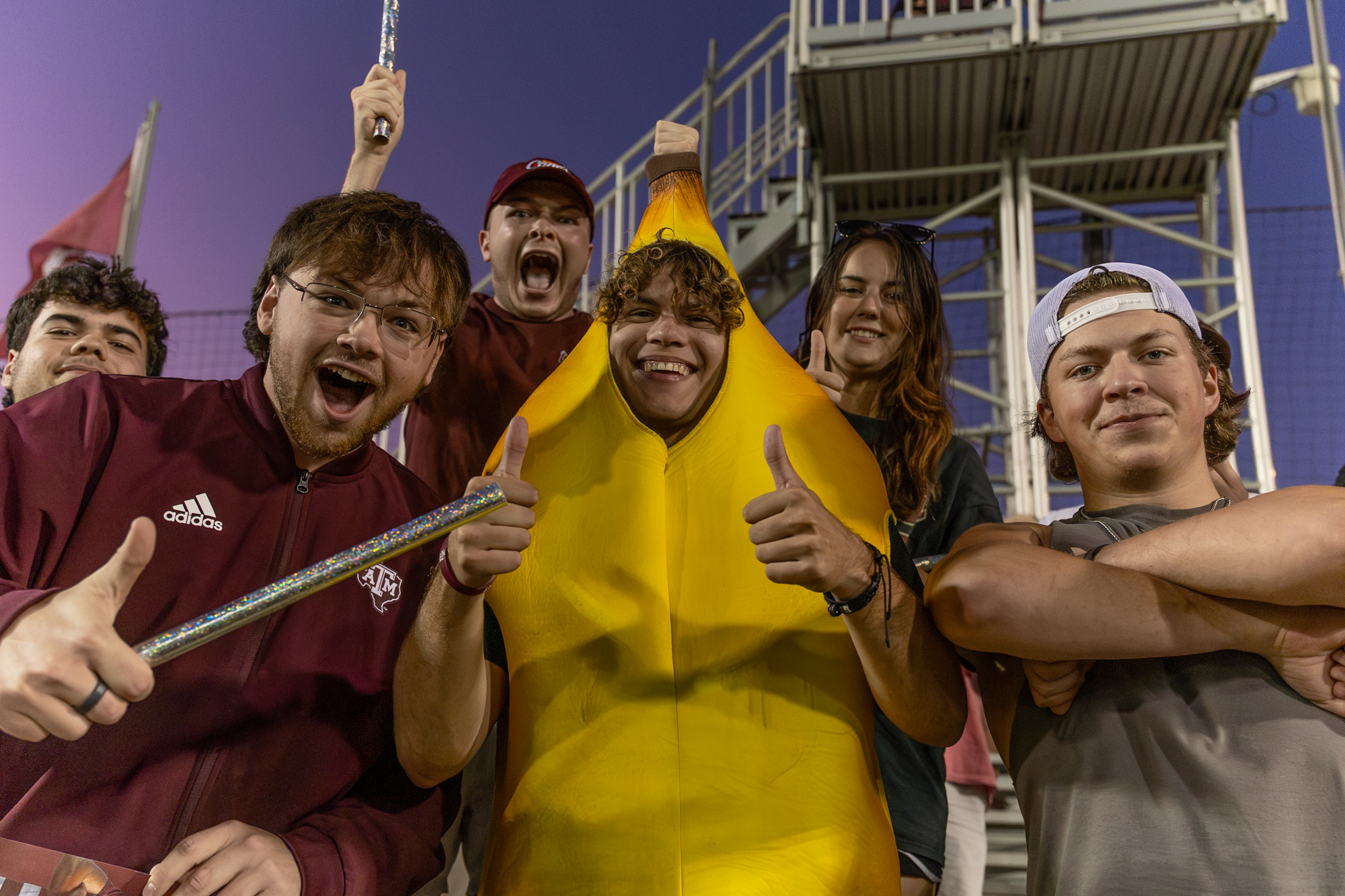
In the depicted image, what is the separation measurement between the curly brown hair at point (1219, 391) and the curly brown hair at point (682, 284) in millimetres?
722

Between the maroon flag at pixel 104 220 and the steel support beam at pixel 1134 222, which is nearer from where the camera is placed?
the steel support beam at pixel 1134 222

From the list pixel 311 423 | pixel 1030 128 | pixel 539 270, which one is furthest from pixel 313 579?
pixel 1030 128

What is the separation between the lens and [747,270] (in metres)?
7.64

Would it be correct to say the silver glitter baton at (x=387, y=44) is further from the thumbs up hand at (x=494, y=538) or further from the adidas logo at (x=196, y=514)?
the thumbs up hand at (x=494, y=538)

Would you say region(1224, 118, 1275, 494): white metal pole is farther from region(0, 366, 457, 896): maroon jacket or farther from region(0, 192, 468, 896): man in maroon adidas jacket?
region(0, 366, 457, 896): maroon jacket

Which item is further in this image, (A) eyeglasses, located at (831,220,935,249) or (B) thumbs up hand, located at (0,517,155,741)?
(A) eyeglasses, located at (831,220,935,249)

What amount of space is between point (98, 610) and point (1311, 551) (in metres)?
1.81

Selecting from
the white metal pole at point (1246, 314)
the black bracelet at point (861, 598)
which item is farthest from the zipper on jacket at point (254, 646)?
the white metal pole at point (1246, 314)

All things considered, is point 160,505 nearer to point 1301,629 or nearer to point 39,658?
point 39,658

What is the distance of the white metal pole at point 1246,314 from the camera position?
609 centimetres

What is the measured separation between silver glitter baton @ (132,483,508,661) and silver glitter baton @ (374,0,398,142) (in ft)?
5.38

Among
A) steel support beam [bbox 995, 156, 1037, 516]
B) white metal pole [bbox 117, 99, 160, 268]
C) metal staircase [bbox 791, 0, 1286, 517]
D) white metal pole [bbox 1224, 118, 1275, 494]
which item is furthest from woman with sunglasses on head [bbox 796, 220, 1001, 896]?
white metal pole [bbox 117, 99, 160, 268]

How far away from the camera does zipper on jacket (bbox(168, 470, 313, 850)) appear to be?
1.63 meters

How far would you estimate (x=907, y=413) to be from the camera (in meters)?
2.48
